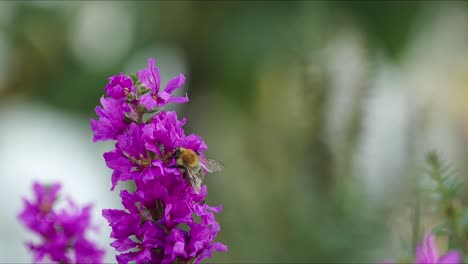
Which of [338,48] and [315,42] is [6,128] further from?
[315,42]

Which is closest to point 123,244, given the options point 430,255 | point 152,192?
point 152,192

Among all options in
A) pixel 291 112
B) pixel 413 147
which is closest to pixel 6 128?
pixel 291 112

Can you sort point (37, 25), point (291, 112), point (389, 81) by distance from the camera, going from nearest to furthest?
1. point (291, 112)
2. point (389, 81)
3. point (37, 25)

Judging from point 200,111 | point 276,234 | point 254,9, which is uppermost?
point 254,9

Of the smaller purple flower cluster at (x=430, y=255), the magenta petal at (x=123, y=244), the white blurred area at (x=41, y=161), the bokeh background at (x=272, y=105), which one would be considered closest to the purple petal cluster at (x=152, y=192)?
the magenta petal at (x=123, y=244)

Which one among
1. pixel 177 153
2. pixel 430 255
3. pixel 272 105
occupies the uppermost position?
pixel 272 105

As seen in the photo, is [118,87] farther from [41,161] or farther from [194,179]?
[41,161]
